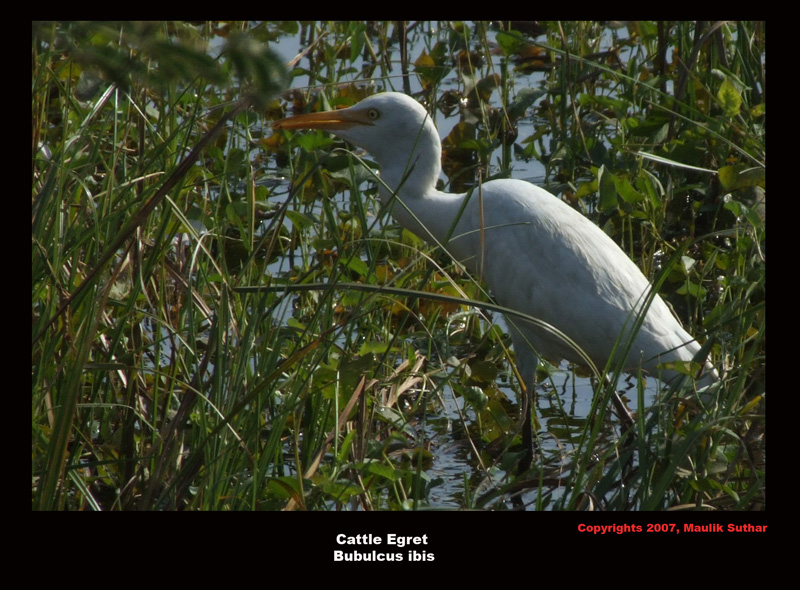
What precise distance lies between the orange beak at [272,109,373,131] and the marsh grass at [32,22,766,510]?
5cm

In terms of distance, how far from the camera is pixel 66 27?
0.98m

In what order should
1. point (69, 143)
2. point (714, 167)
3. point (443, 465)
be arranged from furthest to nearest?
point (714, 167), point (443, 465), point (69, 143)

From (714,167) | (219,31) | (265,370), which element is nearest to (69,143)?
(265,370)

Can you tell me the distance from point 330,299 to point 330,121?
1.01 meters

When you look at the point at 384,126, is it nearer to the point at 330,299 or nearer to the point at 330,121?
the point at 330,121

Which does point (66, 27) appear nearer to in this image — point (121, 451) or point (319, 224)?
→ point (121, 451)

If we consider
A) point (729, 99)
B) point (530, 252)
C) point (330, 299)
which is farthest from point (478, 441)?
point (729, 99)

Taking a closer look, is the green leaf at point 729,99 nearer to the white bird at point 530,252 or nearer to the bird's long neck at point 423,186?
the white bird at point 530,252

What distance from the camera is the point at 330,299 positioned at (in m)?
1.69

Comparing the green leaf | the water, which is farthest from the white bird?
the green leaf

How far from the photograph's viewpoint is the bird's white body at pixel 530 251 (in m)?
2.31

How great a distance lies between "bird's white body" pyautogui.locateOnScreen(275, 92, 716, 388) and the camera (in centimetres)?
231

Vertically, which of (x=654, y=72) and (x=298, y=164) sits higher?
(x=654, y=72)

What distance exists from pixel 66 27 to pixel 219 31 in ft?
10.5
